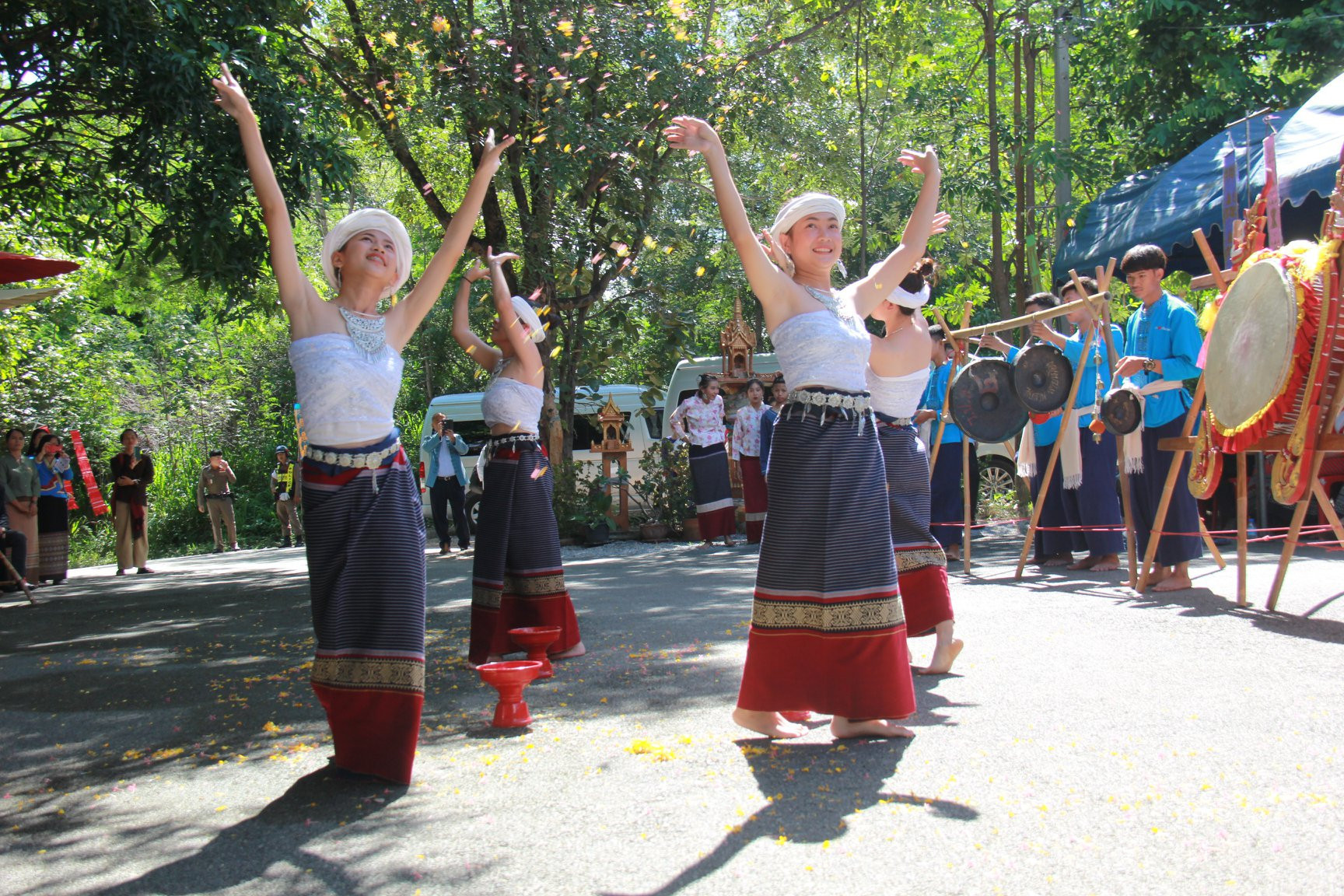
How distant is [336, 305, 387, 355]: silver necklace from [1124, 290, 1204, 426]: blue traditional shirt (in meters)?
5.15

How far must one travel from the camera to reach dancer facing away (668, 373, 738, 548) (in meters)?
14.2

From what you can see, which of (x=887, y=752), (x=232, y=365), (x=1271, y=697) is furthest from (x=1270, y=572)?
(x=232, y=365)

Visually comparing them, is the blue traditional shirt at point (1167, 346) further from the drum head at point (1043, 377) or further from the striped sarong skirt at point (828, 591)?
the striped sarong skirt at point (828, 591)

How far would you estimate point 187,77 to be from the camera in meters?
8.14

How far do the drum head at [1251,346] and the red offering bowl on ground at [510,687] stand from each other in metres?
4.00

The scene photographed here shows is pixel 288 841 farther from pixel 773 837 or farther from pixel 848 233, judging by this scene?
pixel 848 233

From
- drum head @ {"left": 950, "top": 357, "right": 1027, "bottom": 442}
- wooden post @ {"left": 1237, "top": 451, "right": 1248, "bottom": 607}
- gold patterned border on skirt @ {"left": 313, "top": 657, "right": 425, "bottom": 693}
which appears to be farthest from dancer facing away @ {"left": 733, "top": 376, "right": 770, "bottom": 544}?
gold patterned border on skirt @ {"left": 313, "top": 657, "right": 425, "bottom": 693}

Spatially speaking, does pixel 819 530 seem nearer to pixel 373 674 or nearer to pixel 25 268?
pixel 373 674

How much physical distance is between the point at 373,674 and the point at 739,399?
1286cm

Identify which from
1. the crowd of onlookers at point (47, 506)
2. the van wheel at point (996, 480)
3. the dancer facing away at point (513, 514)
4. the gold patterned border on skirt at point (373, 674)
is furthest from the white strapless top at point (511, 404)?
the van wheel at point (996, 480)

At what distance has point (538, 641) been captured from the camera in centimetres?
566

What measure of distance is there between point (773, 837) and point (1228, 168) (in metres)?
6.07

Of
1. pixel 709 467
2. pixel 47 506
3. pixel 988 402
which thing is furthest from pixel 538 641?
pixel 47 506

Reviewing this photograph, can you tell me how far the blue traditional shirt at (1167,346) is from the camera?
732 cm
